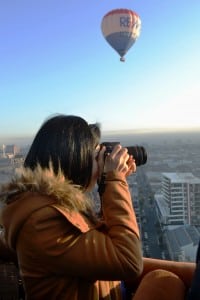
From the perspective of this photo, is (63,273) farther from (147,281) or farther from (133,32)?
(133,32)

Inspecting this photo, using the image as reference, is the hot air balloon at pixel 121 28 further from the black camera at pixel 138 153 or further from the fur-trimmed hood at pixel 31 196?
the fur-trimmed hood at pixel 31 196

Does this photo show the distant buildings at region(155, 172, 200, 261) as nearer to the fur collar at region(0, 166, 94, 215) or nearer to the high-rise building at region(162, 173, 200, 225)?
the high-rise building at region(162, 173, 200, 225)

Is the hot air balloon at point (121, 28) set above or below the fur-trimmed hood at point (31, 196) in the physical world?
above

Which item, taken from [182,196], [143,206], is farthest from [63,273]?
[182,196]

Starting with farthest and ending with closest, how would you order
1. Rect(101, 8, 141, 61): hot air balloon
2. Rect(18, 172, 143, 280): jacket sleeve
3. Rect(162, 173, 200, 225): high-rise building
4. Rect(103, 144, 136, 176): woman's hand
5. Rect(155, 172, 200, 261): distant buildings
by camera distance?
Rect(101, 8, 141, 61): hot air balloon, Rect(162, 173, 200, 225): high-rise building, Rect(155, 172, 200, 261): distant buildings, Rect(103, 144, 136, 176): woman's hand, Rect(18, 172, 143, 280): jacket sleeve

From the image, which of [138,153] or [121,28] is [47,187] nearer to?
[138,153]

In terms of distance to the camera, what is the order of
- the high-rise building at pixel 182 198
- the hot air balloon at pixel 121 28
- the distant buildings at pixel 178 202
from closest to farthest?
the distant buildings at pixel 178 202, the high-rise building at pixel 182 198, the hot air balloon at pixel 121 28

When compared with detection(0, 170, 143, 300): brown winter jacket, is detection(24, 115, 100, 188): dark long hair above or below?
above

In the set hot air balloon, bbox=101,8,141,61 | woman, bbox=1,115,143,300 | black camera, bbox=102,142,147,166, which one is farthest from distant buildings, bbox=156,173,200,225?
hot air balloon, bbox=101,8,141,61

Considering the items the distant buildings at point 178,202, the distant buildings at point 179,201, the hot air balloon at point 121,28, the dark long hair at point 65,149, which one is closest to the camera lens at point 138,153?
the dark long hair at point 65,149

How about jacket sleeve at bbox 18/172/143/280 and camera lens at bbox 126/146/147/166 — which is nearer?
jacket sleeve at bbox 18/172/143/280
